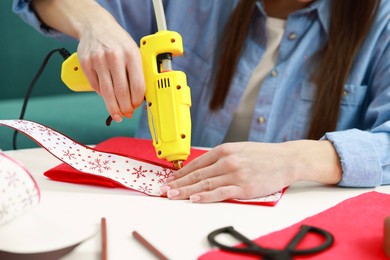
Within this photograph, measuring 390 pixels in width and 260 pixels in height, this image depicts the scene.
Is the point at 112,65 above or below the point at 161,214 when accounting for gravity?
above

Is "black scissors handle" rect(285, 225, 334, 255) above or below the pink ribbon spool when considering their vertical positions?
below

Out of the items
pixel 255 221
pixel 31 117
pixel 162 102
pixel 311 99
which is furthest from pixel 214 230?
pixel 31 117

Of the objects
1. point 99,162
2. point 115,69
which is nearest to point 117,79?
point 115,69

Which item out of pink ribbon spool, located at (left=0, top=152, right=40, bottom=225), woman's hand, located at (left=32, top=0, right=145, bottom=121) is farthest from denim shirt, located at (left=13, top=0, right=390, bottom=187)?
pink ribbon spool, located at (left=0, top=152, right=40, bottom=225)

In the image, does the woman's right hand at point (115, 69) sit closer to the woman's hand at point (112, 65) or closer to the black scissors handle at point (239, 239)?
the woman's hand at point (112, 65)

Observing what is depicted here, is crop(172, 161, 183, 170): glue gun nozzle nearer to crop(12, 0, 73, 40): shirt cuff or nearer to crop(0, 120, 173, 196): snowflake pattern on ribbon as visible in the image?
crop(0, 120, 173, 196): snowflake pattern on ribbon

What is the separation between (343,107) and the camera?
1017mm

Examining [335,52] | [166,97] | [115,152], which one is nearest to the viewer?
[166,97]

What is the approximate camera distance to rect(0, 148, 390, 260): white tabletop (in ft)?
Result: 1.74

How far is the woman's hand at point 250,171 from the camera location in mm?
684

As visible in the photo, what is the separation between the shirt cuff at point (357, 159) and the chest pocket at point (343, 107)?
0.78 ft

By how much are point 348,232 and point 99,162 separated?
1.28ft

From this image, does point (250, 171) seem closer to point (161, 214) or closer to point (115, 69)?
point (161, 214)

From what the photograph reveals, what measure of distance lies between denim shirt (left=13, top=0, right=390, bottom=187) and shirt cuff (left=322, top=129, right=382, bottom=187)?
50 mm
